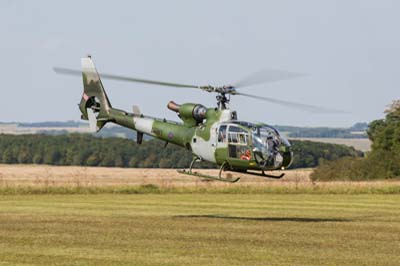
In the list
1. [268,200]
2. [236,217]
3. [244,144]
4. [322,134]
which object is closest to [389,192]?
[268,200]

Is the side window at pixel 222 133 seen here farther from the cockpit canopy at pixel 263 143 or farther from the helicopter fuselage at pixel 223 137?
the cockpit canopy at pixel 263 143

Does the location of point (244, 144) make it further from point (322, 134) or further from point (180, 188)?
point (322, 134)

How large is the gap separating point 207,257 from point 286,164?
8214mm

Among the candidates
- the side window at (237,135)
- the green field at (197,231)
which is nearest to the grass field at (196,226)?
the green field at (197,231)

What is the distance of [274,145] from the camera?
34094 millimetres

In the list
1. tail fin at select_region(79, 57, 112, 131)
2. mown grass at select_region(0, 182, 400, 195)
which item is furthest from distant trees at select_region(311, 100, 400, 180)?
tail fin at select_region(79, 57, 112, 131)

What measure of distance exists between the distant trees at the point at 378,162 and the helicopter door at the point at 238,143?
160 feet

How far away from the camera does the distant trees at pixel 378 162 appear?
274 ft

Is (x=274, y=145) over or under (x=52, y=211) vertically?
over

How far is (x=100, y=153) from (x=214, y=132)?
264 feet

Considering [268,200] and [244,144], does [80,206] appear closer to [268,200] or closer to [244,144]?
[268,200]

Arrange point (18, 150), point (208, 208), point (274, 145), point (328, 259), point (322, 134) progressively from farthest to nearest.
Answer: point (322, 134)
point (18, 150)
point (208, 208)
point (274, 145)
point (328, 259)

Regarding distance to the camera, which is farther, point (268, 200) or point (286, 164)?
point (268, 200)

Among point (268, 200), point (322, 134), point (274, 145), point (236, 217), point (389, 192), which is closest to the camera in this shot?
point (274, 145)
